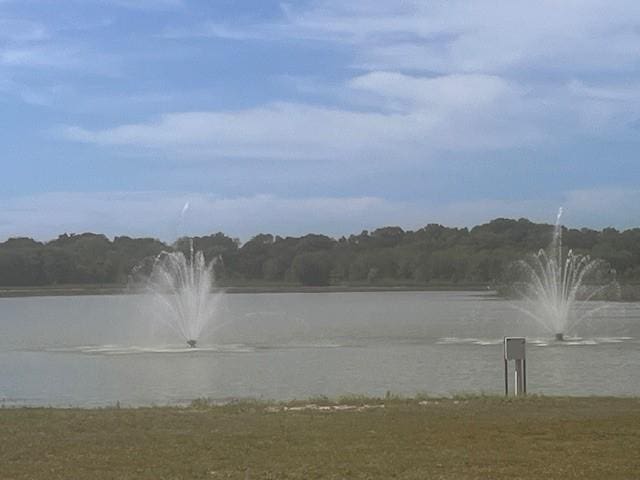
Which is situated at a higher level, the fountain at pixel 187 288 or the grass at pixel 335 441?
the fountain at pixel 187 288

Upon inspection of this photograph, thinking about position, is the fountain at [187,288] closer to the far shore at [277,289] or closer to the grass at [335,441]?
the grass at [335,441]

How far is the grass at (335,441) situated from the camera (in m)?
10.8

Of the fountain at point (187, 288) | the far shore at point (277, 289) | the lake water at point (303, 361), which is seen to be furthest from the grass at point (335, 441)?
the far shore at point (277, 289)

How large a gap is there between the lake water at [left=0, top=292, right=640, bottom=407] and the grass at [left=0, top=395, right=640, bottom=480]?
240 inches

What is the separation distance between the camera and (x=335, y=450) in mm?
12055

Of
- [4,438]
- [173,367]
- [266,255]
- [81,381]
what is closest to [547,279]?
[173,367]

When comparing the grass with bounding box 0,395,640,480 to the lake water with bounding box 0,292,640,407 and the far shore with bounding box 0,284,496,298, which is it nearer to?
the lake water with bounding box 0,292,640,407

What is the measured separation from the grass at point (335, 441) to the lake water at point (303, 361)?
6.09 meters

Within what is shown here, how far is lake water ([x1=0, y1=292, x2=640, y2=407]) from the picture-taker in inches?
945

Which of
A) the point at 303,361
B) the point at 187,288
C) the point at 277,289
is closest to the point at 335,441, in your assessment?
the point at 303,361

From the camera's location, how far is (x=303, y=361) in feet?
105

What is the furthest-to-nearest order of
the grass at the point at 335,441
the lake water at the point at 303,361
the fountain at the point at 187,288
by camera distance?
1. the fountain at the point at 187,288
2. the lake water at the point at 303,361
3. the grass at the point at 335,441

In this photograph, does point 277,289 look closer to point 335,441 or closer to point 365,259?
point 365,259

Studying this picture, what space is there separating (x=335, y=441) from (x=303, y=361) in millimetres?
19246
